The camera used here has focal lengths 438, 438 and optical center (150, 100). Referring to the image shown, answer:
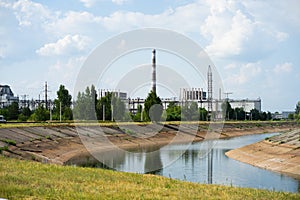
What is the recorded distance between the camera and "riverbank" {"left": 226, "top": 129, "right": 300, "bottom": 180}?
36.9 m

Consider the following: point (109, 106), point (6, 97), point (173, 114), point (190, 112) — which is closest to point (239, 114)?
point (190, 112)

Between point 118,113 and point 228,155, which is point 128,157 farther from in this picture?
point 118,113

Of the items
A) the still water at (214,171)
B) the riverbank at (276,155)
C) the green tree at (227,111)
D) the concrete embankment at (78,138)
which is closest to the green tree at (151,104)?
the concrete embankment at (78,138)

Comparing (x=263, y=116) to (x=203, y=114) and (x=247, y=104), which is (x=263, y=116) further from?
(x=203, y=114)

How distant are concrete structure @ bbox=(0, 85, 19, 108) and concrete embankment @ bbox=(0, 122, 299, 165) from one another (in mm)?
57830

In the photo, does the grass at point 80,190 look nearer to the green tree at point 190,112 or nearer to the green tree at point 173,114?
the green tree at point 173,114

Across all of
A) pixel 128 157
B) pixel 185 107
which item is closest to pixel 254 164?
pixel 128 157

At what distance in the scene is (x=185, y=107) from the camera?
122m

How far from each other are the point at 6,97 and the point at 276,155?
10634 cm

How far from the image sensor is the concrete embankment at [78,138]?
4209 cm

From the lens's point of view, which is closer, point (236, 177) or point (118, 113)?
point (236, 177)

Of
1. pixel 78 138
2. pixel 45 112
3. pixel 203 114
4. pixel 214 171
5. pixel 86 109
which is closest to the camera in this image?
pixel 214 171

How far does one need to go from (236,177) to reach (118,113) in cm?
5943

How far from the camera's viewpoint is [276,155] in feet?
143
